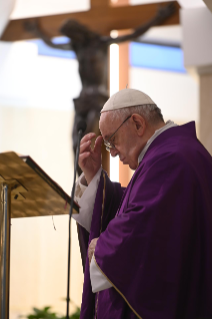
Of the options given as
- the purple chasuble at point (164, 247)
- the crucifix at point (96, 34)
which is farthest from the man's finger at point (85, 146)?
the crucifix at point (96, 34)

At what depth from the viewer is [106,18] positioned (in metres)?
5.35

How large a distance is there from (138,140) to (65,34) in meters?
2.99

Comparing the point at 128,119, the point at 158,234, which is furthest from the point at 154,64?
the point at 158,234

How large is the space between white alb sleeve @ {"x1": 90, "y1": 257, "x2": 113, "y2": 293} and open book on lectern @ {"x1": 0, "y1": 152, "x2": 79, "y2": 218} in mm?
284

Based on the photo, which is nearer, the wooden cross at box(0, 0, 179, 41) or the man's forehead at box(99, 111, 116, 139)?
the man's forehead at box(99, 111, 116, 139)

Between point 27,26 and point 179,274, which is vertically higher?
point 27,26

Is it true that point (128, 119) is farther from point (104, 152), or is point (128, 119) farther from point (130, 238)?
point (104, 152)

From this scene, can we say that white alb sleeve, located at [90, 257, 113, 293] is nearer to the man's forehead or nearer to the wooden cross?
the man's forehead

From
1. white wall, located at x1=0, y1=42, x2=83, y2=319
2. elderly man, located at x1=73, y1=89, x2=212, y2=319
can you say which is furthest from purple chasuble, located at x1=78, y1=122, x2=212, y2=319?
white wall, located at x1=0, y1=42, x2=83, y2=319

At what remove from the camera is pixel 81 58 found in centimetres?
533

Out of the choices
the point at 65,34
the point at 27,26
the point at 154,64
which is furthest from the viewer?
the point at 154,64

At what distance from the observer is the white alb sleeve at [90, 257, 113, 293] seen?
7.38ft

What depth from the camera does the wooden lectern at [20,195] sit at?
2.10 metres

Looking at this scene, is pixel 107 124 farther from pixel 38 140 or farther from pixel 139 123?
pixel 38 140
